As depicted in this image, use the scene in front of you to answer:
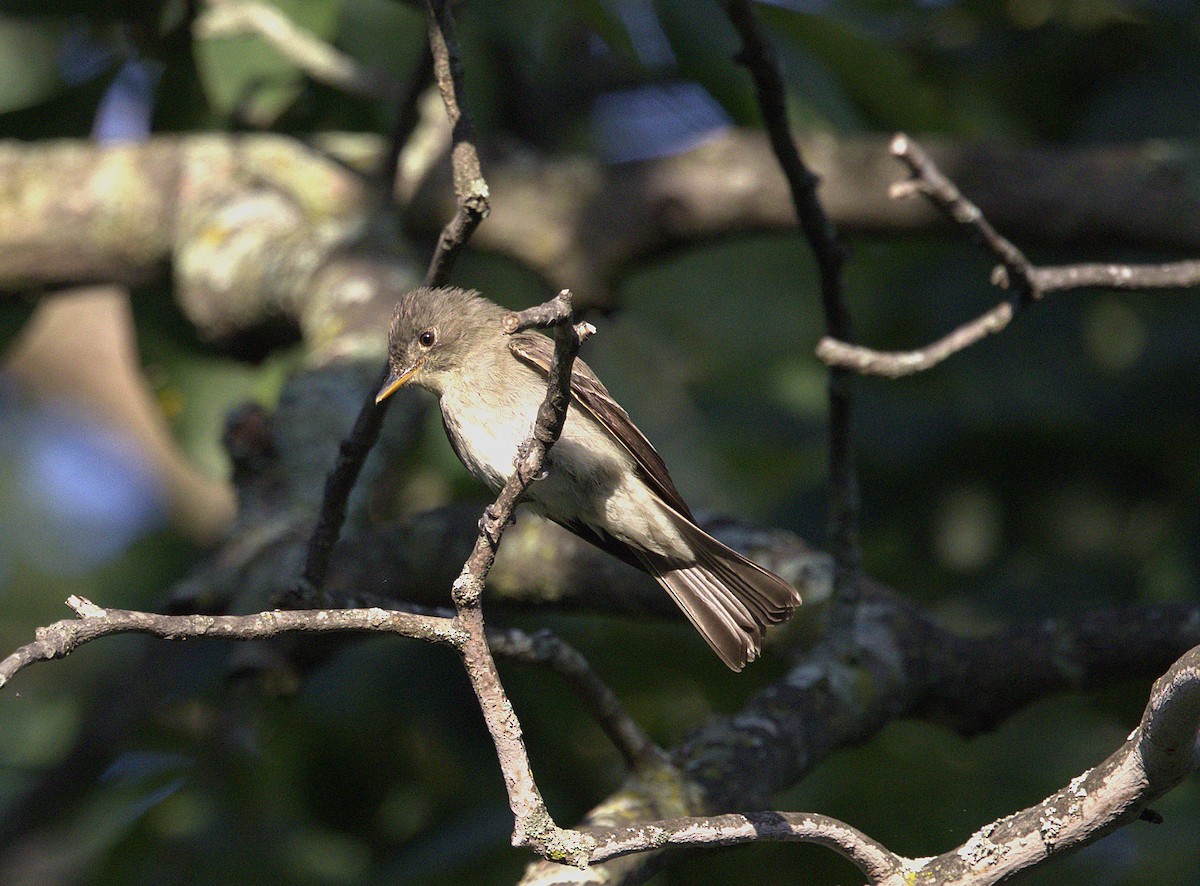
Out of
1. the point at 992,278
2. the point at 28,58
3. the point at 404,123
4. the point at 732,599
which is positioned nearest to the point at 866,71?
the point at 992,278

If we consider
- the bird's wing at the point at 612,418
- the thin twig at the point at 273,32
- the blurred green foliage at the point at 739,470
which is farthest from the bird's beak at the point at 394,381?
the thin twig at the point at 273,32

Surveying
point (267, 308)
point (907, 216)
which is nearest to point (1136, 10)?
point (907, 216)

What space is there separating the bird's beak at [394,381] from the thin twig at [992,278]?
37.3 inches

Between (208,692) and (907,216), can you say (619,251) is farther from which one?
(208,692)

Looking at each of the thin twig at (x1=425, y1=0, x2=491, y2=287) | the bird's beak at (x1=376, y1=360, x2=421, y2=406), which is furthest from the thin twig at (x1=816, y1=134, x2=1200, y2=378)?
the bird's beak at (x1=376, y1=360, x2=421, y2=406)

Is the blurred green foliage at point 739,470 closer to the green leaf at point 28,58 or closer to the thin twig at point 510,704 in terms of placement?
the green leaf at point 28,58

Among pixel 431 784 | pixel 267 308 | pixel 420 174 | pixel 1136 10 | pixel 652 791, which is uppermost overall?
pixel 1136 10

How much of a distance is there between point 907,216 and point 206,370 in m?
2.70

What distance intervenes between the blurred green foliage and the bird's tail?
68 cm

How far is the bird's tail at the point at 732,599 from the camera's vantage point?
320 centimetres

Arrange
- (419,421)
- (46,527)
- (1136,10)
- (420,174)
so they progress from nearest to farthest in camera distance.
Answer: (419,421)
(1136,10)
(420,174)
(46,527)

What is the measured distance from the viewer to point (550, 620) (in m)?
4.57

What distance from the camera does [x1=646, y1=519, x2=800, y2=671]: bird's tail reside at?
10.5 ft

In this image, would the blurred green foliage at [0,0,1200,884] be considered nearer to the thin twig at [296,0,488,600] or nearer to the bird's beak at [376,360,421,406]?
the bird's beak at [376,360,421,406]
